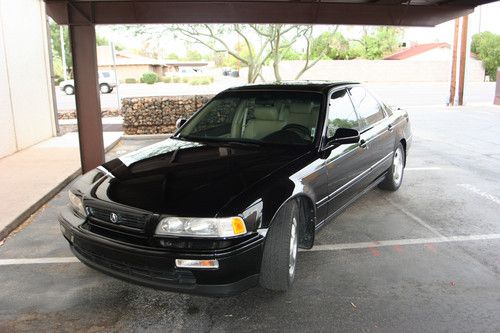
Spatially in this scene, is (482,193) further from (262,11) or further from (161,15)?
(161,15)

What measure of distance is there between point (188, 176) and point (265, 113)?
1327mm

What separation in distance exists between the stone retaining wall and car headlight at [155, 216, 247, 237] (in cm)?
951

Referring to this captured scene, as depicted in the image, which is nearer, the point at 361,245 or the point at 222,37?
the point at 361,245

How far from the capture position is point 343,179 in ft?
14.3

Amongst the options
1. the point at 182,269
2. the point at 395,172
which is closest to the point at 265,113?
the point at 182,269

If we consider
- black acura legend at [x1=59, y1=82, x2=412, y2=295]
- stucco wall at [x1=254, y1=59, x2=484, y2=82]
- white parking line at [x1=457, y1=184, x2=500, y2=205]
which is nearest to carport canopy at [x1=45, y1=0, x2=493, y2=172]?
black acura legend at [x1=59, y1=82, x2=412, y2=295]

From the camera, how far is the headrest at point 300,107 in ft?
14.3

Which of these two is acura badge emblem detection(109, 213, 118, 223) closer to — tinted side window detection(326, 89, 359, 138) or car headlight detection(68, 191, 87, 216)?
car headlight detection(68, 191, 87, 216)

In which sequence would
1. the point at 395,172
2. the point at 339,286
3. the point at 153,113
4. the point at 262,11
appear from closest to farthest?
the point at 339,286, the point at 395,172, the point at 262,11, the point at 153,113

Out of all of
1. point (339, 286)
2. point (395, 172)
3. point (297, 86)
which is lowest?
point (339, 286)

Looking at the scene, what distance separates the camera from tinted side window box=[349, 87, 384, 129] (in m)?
5.14


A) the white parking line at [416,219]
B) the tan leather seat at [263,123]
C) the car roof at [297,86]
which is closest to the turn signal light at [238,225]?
the tan leather seat at [263,123]

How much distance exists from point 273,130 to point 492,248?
2.43 m

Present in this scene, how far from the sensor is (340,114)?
4609 millimetres
